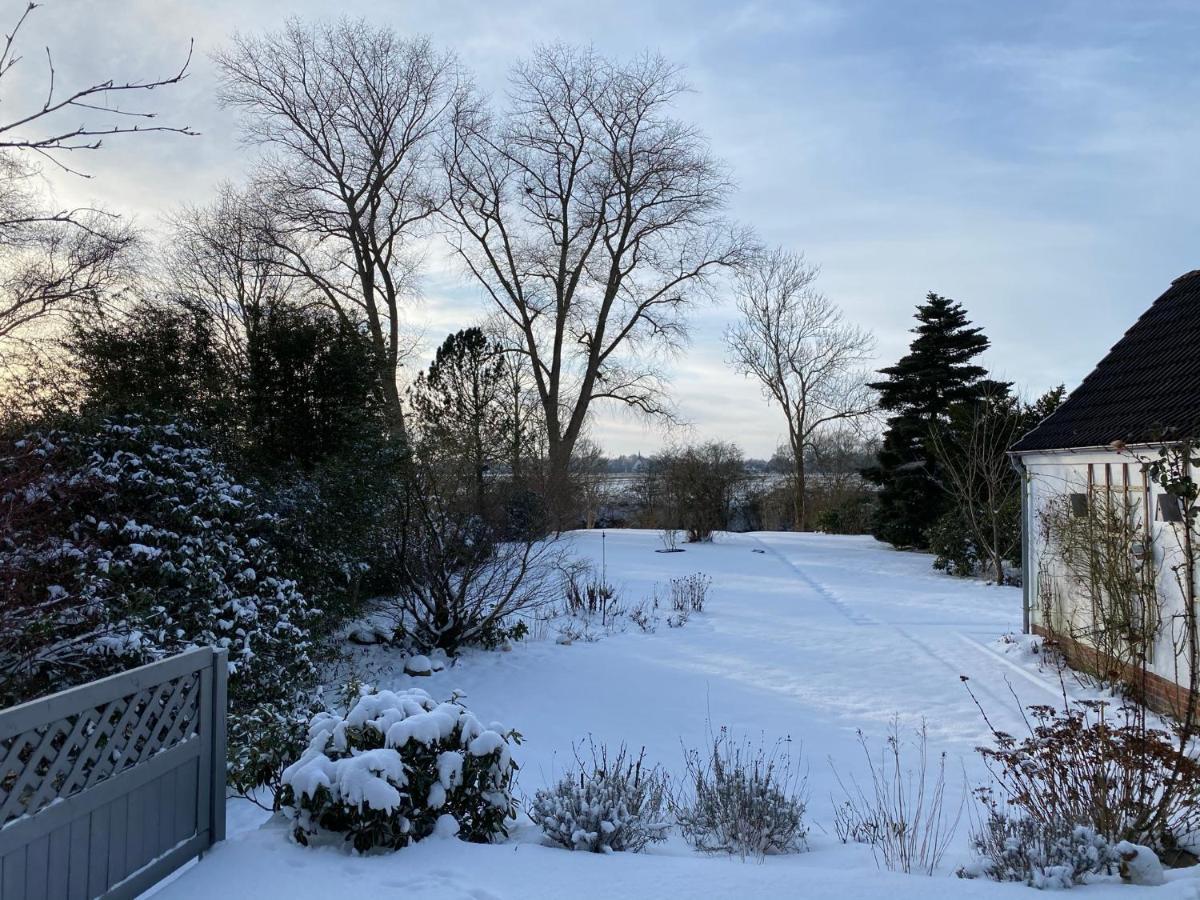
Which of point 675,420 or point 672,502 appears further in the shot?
point 675,420

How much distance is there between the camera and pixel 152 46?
473 centimetres

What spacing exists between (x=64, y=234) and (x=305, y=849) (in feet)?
29.1

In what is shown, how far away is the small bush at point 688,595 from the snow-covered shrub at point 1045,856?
797 cm

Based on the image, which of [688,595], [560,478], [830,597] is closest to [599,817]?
[688,595]

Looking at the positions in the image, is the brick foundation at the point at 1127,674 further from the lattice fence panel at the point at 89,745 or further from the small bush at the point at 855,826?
the lattice fence panel at the point at 89,745

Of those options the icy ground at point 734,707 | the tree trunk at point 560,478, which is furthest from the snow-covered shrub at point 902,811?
the tree trunk at point 560,478

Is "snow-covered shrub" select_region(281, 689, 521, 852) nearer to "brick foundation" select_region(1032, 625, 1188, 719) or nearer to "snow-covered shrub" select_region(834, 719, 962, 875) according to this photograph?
"snow-covered shrub" select_region(834, 719, 962, 875)

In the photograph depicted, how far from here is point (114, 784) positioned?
115 inches

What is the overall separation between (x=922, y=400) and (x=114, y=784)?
20.3 meters

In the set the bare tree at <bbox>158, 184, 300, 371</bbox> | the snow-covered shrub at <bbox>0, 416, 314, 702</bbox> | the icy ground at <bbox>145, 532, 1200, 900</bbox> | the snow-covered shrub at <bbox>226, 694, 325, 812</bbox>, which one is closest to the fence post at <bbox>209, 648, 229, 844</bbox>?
the icy ground at <bbox>145, 532, 1200, 900</bbox>

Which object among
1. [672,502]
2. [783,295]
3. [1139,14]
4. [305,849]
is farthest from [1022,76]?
[783,295]

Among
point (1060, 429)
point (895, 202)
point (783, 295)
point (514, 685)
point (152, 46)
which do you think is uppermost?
point (783, 295)

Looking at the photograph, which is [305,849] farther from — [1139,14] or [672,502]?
[672,502]

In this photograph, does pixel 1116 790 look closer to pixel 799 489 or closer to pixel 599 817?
pixel 599 817
